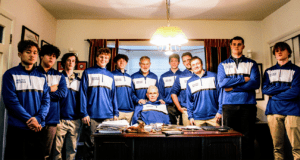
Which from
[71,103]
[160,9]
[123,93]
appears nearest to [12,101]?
[71,103]

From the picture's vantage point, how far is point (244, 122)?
8.75ft

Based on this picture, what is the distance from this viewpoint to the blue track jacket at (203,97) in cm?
285

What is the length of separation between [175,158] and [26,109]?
1.66 m

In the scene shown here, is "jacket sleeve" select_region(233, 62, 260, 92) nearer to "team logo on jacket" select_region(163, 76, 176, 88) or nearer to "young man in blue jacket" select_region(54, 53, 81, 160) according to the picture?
"team logo on jacket" select_region(163, 76, 176, 88)

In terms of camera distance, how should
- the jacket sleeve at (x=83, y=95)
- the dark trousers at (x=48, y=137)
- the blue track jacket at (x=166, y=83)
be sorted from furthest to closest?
the blue track jacket at (x=166, y=83), the jacket sleeve at (x=83, y=95), the dark trousers at (x=48, y=137)

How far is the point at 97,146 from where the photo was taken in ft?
6.15

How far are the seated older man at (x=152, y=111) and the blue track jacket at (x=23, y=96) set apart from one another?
1.34 metres

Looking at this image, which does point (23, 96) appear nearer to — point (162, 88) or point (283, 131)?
point (162, 88)

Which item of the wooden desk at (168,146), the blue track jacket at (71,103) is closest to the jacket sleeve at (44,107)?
the blue track jacket at (71,103)

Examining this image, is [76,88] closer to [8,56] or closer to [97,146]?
[8,56]

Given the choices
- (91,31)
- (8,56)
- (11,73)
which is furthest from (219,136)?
(91,31)

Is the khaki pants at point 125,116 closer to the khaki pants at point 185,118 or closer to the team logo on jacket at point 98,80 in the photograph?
the team logo on jacket at point 98,80

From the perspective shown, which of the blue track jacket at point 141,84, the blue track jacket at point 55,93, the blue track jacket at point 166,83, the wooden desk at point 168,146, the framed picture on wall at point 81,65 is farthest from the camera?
the framed picture on wall at point 81,65

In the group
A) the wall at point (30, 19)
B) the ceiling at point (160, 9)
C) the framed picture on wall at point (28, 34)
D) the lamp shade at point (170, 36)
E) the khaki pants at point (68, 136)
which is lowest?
the khaki pants at point (68, 136)
